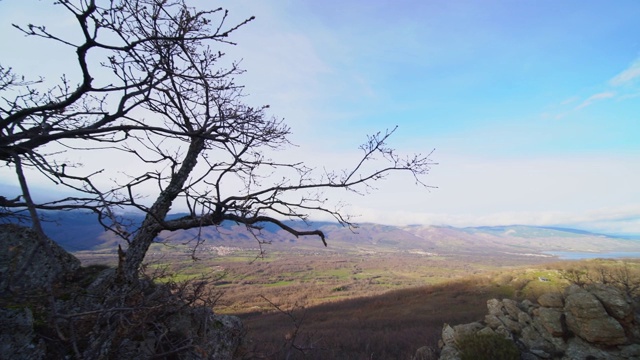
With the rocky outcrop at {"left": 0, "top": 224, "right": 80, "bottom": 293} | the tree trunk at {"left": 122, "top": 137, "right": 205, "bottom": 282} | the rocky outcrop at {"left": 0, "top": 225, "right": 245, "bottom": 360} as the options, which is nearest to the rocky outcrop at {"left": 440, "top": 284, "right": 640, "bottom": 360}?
the rocky outcrop at {"left": 0, "top": 225, "right": 245, "bottom": 360}

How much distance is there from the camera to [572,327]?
1035cm

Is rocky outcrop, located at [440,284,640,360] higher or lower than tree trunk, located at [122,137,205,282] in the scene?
lower

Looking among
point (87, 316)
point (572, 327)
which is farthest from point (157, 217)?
point (572, 327)

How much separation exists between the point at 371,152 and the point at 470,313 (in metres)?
30.1

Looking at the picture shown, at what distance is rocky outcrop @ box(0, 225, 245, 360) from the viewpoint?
2.86m

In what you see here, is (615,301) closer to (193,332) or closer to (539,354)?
(539,354)

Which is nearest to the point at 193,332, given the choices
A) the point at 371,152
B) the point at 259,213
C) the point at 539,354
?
the point at 259,213

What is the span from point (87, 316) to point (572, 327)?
43.0 feet

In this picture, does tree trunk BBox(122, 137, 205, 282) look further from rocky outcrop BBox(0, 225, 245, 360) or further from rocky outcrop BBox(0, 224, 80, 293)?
rocky outcrop BBox(0, 224, 80, 293)

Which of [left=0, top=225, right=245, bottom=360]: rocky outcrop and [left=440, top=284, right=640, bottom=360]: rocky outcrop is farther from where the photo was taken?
[left=440, top=284, right=640, bottom=360]: rocky outcrop

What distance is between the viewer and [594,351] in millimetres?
9398

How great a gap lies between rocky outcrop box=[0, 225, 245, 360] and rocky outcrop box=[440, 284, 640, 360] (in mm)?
10455

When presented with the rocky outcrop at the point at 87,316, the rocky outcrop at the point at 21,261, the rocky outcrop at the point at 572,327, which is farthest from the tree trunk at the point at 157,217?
the rocky outcrop at the point at 572,327

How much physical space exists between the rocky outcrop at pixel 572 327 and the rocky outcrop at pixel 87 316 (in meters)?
10.5
